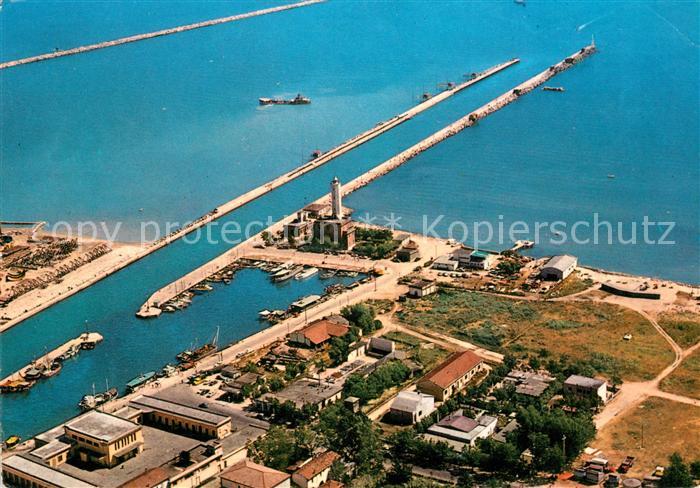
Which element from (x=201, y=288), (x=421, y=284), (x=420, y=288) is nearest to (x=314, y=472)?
(x=420, y=288)

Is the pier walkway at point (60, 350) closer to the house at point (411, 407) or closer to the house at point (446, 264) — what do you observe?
the house at point (411, 407)

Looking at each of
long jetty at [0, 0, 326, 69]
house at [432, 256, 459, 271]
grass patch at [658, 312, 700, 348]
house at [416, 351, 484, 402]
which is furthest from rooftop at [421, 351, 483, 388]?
long jetty at [0, 0, 326, 69]

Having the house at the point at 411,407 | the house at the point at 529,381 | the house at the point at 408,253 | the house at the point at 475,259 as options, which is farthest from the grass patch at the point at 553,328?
the house at the point at 411,407

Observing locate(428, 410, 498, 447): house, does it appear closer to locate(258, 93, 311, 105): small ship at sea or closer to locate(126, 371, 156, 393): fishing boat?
locate(126, 371, 156, 393): fishing boat

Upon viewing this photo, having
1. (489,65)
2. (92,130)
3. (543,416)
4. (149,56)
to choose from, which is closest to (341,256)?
(543,416)

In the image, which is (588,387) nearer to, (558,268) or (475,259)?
(558,268)

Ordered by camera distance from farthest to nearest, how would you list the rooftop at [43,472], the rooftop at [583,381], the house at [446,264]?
the house at [446,264] < the rooftop at [583,381] < the rooftop at [43,472]

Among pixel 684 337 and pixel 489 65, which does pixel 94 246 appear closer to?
pixel 684 337
